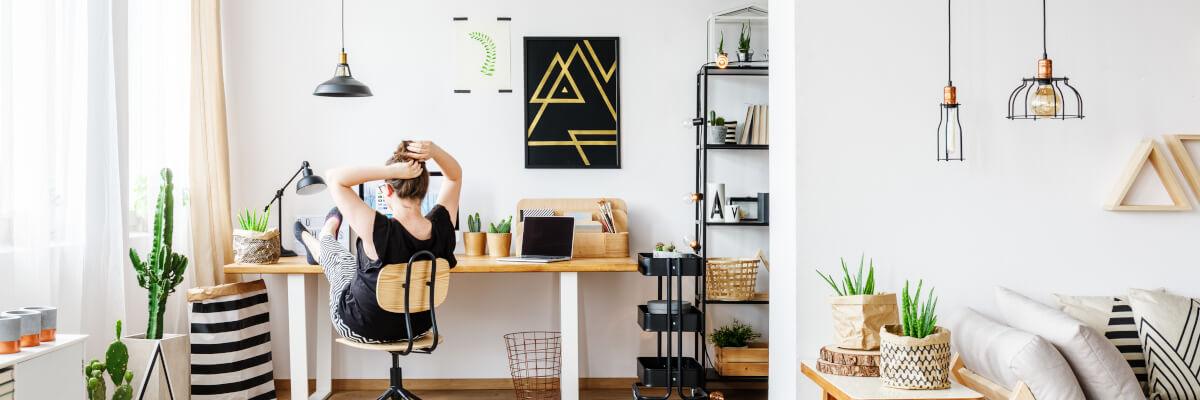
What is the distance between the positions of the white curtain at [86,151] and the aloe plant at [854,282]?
2926mm

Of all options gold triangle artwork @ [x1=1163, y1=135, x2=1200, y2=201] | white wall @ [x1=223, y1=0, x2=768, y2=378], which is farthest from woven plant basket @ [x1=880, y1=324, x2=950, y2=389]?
white wall @ [x1=223, y1=0, x2=768, y2=378]

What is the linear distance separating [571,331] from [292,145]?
1.94 metres

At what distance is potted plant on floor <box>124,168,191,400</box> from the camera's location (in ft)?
10.5

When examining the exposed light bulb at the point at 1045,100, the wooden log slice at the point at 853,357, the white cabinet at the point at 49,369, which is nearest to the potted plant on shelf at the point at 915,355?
the wooden log slice at the point at 853,357

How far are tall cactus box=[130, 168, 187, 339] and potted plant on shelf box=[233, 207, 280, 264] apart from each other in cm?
47

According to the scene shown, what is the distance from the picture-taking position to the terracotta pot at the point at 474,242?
13.7ft

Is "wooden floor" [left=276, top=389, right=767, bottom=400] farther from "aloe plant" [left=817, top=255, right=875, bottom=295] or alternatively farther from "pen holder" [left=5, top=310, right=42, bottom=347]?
"pen holder" [left=5, top=310, right=42, bottom=347]

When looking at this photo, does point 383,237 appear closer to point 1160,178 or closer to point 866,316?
point 866,316

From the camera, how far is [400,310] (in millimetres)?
3055

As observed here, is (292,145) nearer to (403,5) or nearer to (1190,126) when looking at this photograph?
(403,5)

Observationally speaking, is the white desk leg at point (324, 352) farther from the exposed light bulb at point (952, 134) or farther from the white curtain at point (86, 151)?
the exposed light bulb at point (952, 134)

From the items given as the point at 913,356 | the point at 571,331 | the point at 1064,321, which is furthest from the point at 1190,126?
the point at 571,331

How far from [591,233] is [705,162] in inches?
29.9

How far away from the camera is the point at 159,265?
3252 millimetres
